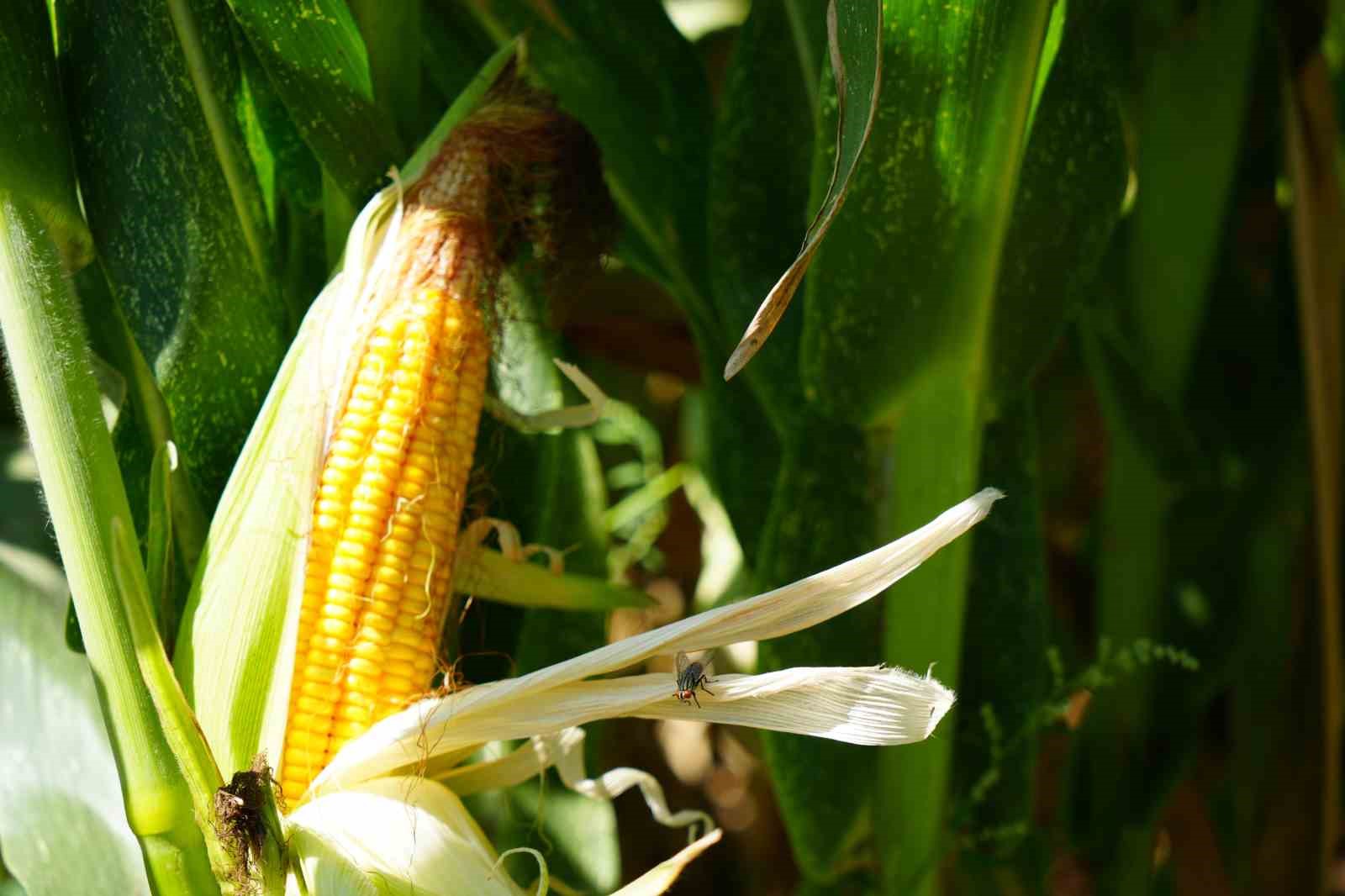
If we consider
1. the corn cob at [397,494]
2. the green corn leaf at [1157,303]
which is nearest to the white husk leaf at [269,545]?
the corn cob at [397,494]

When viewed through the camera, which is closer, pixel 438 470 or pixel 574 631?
pixel 438 470

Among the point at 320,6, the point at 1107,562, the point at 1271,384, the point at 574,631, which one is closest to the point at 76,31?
the point at 320,6

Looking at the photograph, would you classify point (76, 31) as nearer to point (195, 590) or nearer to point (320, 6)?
point (320, 6)

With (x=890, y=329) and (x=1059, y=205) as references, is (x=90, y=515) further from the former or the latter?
(x=1059, y=205)

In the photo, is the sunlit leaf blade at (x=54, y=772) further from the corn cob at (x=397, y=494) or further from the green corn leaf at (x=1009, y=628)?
the green corn leaf at (x=1009, y=628)

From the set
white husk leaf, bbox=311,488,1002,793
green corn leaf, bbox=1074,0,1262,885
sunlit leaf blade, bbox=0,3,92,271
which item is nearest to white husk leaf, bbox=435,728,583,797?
white husk leaf, bbox=311,488,1002,793

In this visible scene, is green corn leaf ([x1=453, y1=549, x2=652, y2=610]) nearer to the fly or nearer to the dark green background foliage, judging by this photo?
the dark green background foliage

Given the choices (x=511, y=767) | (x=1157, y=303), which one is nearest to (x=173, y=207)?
(x=511, y=767)

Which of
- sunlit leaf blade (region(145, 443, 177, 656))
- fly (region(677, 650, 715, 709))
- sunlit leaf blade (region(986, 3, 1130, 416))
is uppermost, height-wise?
sunlit leaf blade (region(986, 3, 1130, 416))
